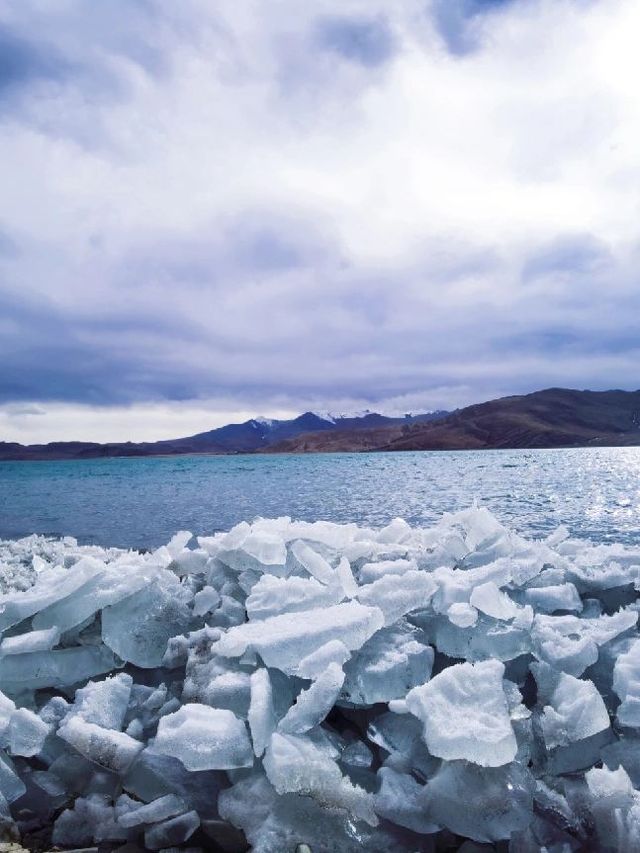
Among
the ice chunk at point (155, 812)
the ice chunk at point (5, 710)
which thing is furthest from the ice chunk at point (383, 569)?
the ice chunk at point (5, 710)

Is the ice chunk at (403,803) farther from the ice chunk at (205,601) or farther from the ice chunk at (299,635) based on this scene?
the ice chunk at (205,601)

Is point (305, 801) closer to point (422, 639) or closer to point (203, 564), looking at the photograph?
point (422, 639)

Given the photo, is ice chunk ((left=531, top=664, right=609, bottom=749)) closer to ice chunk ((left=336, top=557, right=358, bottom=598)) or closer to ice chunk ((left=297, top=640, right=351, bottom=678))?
ice chunk ((left=297, top=640, right=351, bottom=678))

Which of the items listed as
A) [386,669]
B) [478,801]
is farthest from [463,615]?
[478,801]

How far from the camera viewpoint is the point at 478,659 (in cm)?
277

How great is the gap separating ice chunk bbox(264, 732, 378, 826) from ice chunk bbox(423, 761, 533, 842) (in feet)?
0.77

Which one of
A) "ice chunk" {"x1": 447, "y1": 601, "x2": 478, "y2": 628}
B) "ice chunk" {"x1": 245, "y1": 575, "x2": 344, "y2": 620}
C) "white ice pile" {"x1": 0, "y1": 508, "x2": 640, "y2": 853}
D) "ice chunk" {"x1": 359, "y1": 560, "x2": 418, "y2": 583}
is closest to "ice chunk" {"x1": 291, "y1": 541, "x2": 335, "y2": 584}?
"white ice pile" {"x1": 0, "y1": 508, "x2": 640, "y2": 853}

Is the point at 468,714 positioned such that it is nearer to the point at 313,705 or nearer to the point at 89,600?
the point at 313,705

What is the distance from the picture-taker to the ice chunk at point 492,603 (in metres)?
2.89

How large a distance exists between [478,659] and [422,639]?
27 cm

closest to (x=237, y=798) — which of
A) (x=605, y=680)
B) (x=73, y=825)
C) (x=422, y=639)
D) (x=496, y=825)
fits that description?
(x=73, y=825)

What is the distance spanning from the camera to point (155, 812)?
2213 mm

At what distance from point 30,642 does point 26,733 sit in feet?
1.89

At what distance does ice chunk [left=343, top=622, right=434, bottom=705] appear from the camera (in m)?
2.53
